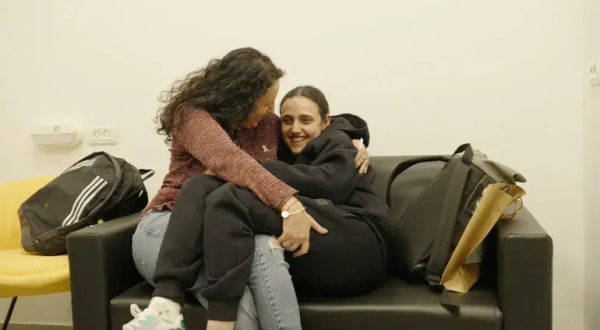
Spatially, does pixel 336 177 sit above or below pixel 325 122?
below

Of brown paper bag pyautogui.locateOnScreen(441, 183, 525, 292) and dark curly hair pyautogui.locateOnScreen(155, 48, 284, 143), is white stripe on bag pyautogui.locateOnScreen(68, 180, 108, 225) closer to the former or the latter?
dark curly hair pyautogui.locateOnScreen(155, 48, 284, 143)

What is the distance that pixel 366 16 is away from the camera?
2072mm

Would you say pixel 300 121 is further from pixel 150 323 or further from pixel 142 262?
pixel 150 323

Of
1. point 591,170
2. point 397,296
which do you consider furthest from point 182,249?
point 591,170

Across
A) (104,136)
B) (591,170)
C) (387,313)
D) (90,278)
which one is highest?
(104,136)

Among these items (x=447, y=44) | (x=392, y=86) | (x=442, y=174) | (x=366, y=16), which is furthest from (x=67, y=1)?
(x=442, y=174)

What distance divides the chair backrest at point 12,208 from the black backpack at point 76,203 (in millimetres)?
285

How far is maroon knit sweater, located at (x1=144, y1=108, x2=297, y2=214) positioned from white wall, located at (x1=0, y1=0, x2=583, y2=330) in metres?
0.50

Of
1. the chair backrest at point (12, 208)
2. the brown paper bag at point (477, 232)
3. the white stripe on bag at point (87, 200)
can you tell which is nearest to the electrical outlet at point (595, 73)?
the brown paper bag at point (477, 232)

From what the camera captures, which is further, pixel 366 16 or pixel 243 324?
pixel 366 16

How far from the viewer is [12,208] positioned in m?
2.03

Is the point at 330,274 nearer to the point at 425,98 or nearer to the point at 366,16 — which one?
the point at 425,98

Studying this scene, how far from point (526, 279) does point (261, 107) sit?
2.90 ft

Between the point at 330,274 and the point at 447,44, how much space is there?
3.62ft
